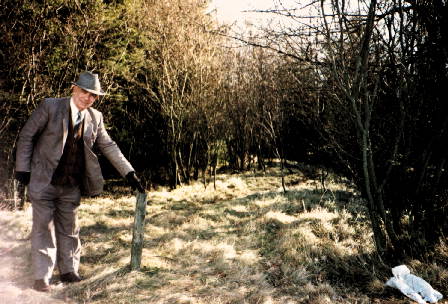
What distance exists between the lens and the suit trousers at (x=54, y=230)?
3426 millimetres

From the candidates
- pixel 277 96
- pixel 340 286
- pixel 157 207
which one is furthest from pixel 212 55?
pixel 340 286

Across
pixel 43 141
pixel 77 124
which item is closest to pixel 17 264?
pixel 43 141

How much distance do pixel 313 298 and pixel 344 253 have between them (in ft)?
4.17

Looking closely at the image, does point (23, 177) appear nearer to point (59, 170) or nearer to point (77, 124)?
point (59, 170)

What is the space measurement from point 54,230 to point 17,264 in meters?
1.03

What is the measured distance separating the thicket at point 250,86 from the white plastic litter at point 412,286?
1.69 ft

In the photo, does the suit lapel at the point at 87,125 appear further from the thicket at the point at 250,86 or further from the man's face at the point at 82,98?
the thicket at the point at 250,86

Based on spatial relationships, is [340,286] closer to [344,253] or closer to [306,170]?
[344,253]

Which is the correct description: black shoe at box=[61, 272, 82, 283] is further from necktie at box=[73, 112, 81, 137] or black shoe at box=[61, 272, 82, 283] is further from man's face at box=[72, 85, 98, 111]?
man's face at box=[72, 85, 98, 111]

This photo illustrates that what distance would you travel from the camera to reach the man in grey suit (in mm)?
3424

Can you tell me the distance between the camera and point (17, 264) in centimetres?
410

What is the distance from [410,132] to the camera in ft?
14.6

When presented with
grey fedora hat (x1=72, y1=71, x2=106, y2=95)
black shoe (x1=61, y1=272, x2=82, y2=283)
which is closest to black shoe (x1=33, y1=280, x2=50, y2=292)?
black shoe (x1=61, y1=272, x2=82, y2=283)

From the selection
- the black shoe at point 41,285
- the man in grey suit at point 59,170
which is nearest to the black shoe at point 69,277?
the man in grey suit at point 59,170
